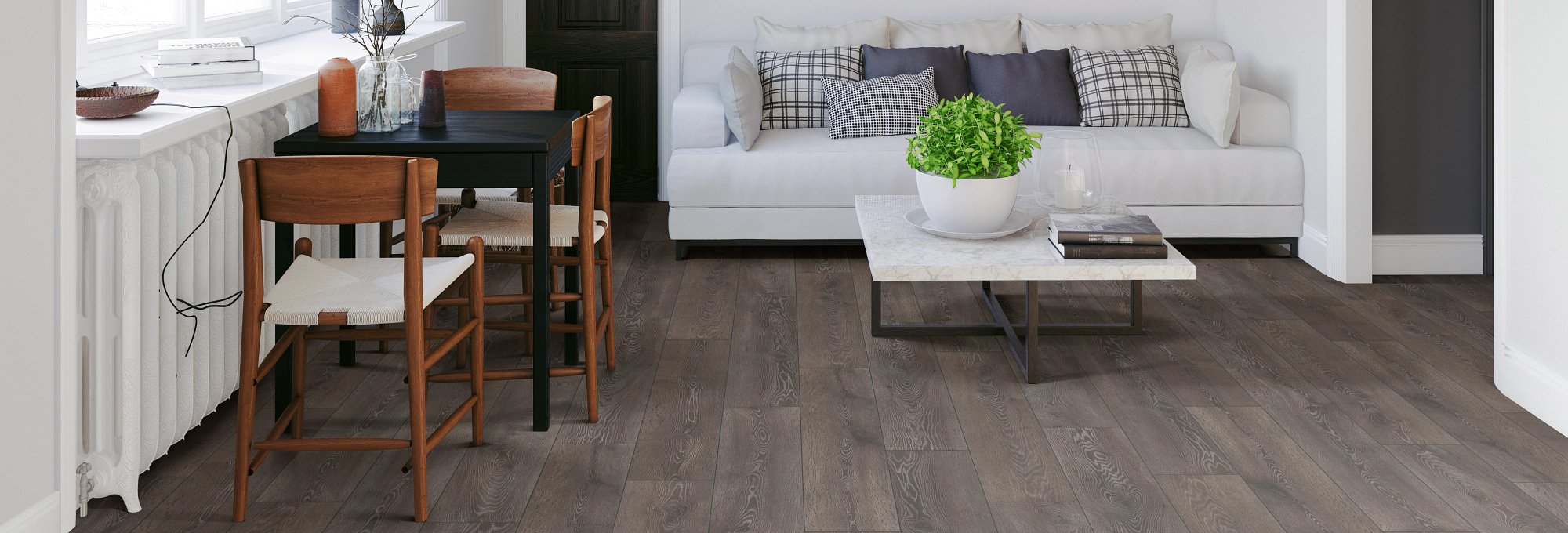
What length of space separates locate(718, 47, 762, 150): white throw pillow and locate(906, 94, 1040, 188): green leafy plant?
1.61 metres

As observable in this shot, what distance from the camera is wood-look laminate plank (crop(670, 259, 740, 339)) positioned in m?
3.90

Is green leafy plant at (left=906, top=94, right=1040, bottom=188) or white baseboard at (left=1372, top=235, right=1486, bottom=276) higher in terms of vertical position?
green leafy plant at (left=906, top=94, right=1040, bottom=188)

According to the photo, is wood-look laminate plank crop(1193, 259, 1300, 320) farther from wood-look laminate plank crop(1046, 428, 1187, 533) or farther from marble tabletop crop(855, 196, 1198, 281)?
wood-look laminate plank crop(1046, 428, 1187, 533)

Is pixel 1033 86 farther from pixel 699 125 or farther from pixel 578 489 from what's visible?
pixel 578 489

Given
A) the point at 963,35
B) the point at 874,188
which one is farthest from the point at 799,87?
the point at 963,35

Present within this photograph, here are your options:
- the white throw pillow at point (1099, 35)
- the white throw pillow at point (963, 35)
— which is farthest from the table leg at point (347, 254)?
the white throw pillow at point (1099, 35)

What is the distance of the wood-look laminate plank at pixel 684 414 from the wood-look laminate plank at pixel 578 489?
1.9 inches

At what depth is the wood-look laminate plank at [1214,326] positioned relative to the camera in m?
3.57

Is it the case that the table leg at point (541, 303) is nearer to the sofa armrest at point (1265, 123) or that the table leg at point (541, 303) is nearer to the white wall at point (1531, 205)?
the white wall at point (1531, 205)

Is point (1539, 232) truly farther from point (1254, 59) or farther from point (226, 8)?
point (226, 8)

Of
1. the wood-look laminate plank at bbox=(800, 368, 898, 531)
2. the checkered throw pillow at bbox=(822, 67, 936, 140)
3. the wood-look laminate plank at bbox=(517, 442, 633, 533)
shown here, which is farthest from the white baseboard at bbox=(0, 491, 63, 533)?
the checkered throw pillow at bbox=(822, 67, 936, 140)

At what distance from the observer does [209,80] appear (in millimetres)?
2982

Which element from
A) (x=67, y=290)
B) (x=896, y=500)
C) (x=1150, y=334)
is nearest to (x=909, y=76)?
(x=1150, y=334)

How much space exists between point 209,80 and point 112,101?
58 cm
